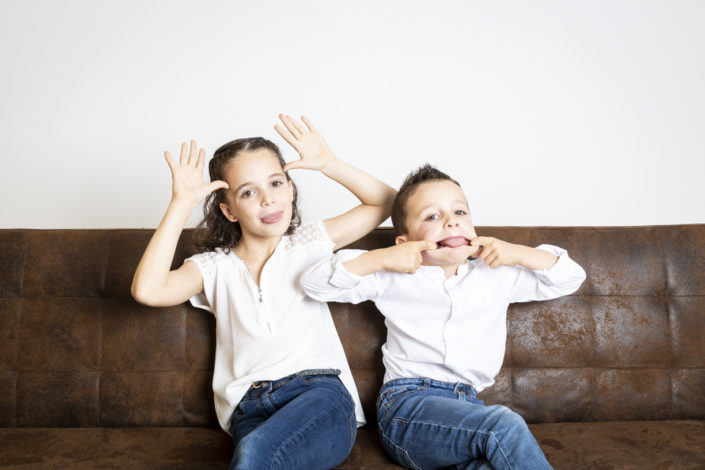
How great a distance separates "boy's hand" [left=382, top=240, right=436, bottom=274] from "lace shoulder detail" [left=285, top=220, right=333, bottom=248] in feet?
0.86

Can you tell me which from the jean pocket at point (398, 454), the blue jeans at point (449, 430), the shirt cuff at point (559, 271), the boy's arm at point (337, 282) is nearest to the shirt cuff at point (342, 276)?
the boy's arm at point (337, 282)

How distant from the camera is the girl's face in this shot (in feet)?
5.77

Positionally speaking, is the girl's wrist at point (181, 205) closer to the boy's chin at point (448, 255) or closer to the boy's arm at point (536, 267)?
the boy's chin at point (448, 255)

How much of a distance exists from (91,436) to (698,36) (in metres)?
2.96

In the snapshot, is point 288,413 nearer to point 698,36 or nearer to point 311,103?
point 311,103

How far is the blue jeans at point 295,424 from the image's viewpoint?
1.40 meters

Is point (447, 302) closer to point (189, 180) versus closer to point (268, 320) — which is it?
point (268, 320)

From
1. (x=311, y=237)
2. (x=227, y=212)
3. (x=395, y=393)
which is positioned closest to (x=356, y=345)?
(x=395, y=393)

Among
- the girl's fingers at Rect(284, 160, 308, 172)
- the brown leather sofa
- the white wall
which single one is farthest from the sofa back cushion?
the white wall

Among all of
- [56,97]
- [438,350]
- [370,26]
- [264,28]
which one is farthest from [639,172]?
[56,97]

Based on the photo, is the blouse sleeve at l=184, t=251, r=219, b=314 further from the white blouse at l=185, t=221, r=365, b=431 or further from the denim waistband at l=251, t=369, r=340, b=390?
the denim waistband at l=251, t=369, r=340, b=390

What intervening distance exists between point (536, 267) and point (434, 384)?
0.45 m

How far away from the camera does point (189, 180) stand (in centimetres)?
174

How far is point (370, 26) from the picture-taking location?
8.76ft
